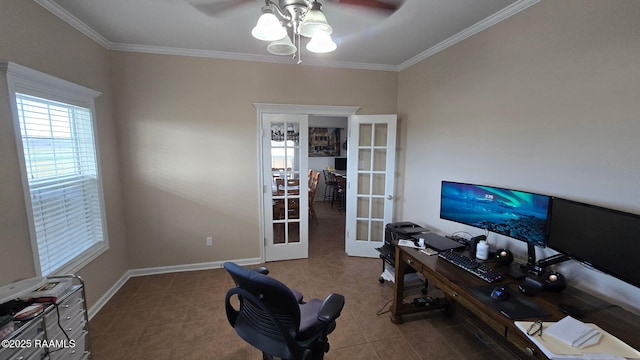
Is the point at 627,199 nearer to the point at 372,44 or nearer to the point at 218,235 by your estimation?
the point at 372,44

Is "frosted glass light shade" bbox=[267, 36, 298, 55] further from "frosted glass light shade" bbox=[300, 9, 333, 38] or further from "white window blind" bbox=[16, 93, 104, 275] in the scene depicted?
"white window blind" bbox=[16, 93, 104, 275]

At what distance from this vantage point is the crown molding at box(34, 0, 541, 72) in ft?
6.36

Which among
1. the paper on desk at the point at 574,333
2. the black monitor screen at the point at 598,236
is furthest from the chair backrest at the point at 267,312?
the black monitor screen at the point at 598,236

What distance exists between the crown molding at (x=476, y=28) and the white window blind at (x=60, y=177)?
11.5ft

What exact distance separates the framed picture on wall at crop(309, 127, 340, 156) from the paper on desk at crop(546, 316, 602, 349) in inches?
251

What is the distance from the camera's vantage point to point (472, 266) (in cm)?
176

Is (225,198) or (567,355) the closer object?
(567,355)

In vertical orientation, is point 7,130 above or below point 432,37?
below

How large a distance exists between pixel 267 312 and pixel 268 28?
4.86ft

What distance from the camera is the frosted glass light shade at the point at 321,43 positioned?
58.9 inches

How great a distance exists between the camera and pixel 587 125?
1551mm

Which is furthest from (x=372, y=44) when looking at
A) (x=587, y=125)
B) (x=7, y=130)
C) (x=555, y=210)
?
(x=7, y=130)

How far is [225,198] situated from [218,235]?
490 millimetres

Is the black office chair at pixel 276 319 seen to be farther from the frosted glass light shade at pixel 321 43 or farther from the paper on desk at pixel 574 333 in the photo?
the frosted glass light shade at pixel 321 43
